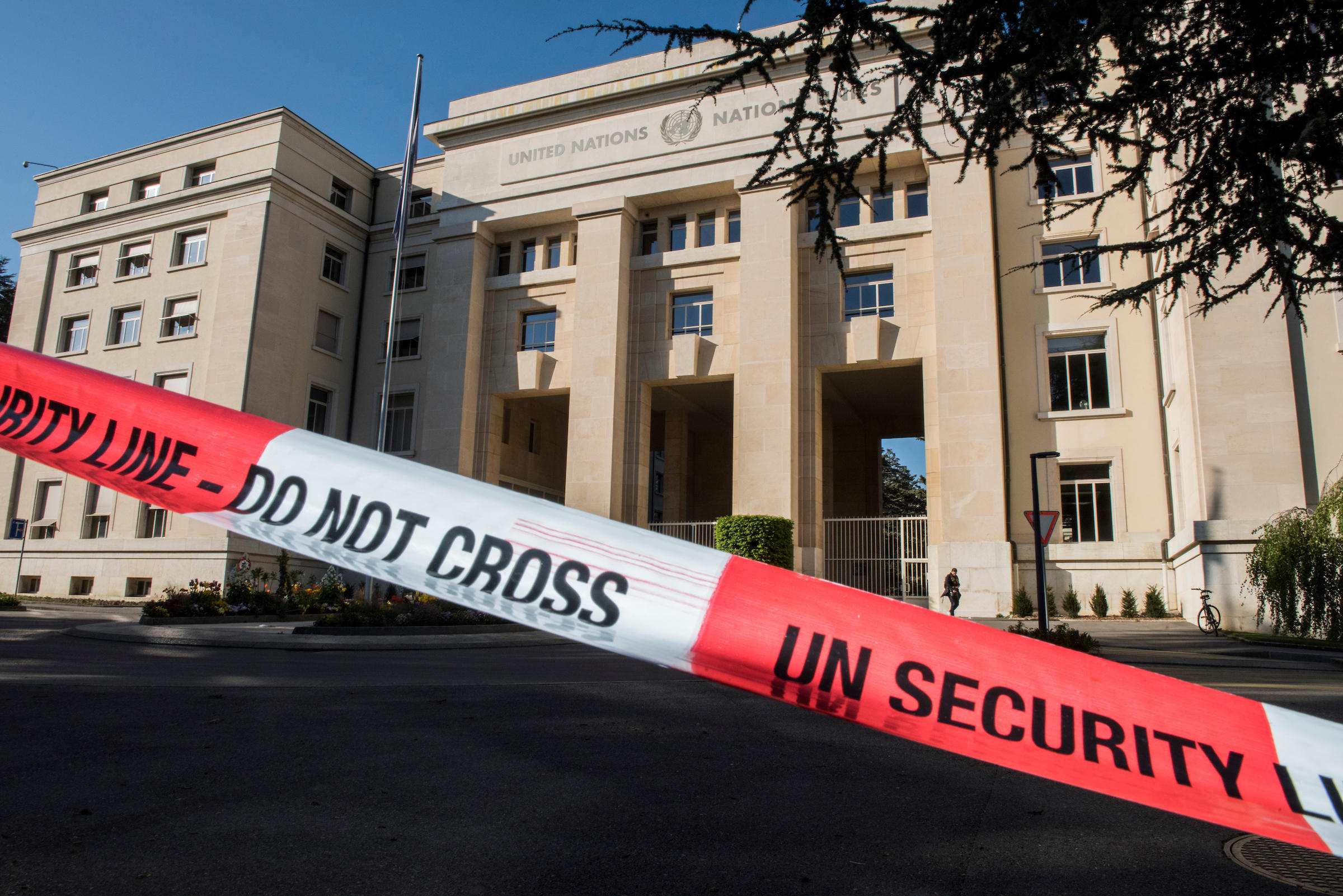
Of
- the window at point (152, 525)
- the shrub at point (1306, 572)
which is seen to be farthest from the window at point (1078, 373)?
the window at point (152, 525)

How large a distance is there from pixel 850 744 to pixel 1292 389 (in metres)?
17.0

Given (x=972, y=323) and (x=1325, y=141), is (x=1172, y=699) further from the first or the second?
(x=972, y=323)

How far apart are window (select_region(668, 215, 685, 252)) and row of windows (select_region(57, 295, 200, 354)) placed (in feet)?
59.1

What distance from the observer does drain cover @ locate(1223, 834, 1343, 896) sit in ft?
11.0

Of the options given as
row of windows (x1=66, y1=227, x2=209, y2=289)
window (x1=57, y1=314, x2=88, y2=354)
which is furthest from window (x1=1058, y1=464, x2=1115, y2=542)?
window (x1=57, y1=314, x2=88, y2=354)

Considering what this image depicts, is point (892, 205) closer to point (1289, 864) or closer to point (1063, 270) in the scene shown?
point (1063, 270)

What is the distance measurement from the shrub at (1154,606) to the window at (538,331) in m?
20.2

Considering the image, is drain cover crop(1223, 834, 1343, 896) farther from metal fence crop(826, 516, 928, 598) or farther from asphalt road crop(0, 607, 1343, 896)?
metal fence crop(826, 516, 928, 598)

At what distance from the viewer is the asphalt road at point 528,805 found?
331 centimetres

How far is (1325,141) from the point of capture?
5.99 m

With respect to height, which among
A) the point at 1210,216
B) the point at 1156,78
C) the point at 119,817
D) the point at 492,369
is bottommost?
the point at 119,817

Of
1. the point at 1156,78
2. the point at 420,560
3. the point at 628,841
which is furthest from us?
the point at 1156,78

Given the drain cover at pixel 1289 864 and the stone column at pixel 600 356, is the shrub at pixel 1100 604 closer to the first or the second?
the stone column at pixel 600 356

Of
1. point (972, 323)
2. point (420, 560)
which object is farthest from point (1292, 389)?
point (420, 560)
